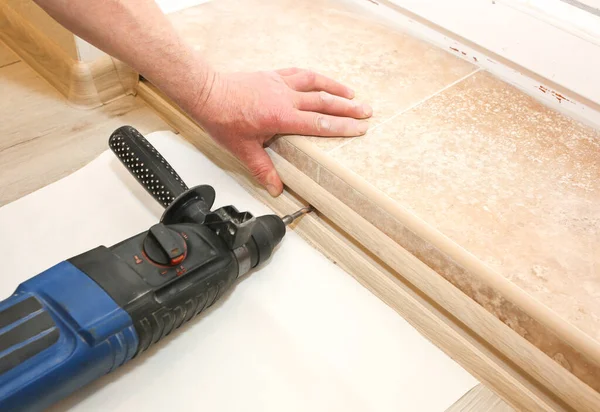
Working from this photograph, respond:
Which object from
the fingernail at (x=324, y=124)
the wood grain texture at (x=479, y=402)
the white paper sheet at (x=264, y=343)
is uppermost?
the fingernail at (x=324, y=124)

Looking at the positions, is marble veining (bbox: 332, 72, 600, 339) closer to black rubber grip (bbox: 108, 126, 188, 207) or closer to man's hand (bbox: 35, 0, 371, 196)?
man's hand (bbox: 35, 0, 371, 196)

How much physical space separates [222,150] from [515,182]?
48 cm

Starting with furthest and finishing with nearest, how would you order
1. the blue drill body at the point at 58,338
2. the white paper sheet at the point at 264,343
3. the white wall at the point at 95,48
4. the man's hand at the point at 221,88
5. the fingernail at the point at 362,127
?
the white wall at the point at 95,48 → the fingernail at the point at 362,127 → the man's hand at the point at 221,88 → the white paper sheet at the point at 264,343 → the blue drill body at the point at 58,338

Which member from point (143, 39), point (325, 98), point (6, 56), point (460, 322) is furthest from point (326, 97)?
point (6, 56)

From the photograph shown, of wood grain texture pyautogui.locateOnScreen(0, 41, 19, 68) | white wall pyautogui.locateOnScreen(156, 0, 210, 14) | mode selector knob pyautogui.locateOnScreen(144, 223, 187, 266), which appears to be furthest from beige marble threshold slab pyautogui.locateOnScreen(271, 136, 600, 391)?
wood grain texture pyautogui.locateOnScreen(0, 41, 19, 68)

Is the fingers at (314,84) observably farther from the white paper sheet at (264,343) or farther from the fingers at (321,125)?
the white paper sheet at (264,343)

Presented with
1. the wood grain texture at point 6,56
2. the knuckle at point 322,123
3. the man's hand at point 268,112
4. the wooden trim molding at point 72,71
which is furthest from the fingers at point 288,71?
the wood grain texture at point 6,56

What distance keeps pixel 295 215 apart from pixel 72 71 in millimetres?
549

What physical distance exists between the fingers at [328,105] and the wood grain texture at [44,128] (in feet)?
1.05

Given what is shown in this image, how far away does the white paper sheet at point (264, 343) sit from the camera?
649 millimetres

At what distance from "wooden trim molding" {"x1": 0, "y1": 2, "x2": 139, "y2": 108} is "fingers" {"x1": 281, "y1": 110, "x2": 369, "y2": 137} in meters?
0.44

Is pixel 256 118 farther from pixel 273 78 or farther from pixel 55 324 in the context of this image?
pixel 55 324

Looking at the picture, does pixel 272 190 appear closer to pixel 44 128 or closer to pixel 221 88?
pixel 221 88

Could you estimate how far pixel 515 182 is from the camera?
784 millimetres
